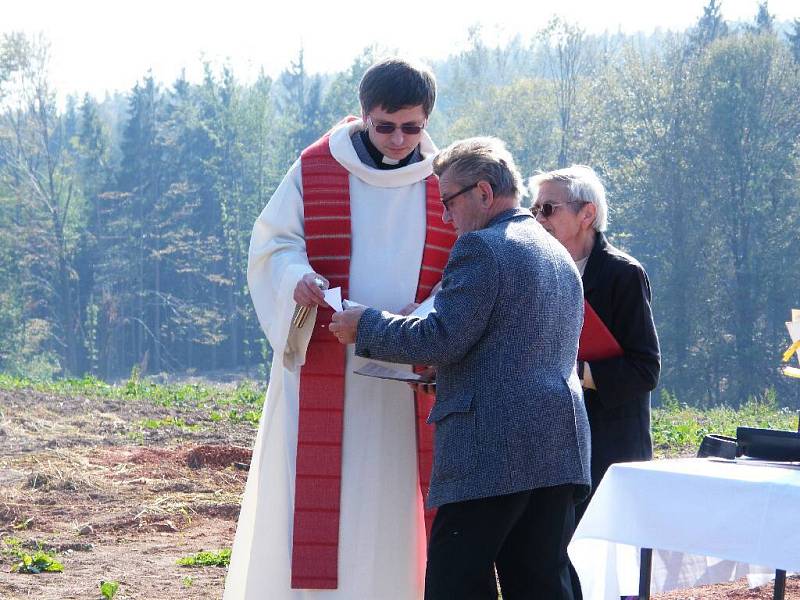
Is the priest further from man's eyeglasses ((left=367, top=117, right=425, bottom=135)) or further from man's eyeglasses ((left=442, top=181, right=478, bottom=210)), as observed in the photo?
man's eyeglasses ((left=442, top=181, right=478, bottom=210))

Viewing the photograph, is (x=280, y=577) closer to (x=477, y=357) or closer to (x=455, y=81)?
(x=477, y=357)

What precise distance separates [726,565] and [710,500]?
909 millimetres

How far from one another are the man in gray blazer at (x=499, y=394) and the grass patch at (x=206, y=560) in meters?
3.46

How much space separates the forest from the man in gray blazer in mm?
21623

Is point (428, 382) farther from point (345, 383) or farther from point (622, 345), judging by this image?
point (622, 345)

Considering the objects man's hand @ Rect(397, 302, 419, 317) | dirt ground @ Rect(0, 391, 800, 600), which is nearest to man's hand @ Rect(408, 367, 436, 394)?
man's hand @ Rect(397, 302, 419, 317)

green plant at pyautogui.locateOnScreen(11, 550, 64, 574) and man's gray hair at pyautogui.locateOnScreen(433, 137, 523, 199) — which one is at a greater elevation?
man's gray hair at pyautogui.locateOnScreen(433, 137, 523, 199)

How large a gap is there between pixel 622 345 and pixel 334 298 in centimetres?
103

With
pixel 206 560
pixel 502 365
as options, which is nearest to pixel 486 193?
pixel 502 365

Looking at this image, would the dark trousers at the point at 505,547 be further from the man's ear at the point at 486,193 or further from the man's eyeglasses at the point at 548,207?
the man's eyeglasses at the point at 548,207

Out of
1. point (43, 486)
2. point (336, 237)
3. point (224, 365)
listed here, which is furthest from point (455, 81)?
point (336, 237)

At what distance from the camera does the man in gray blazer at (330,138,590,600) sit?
119 inches

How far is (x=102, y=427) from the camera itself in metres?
14.0

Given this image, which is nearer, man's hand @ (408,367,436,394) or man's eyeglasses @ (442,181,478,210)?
man's eyeglasses @ (442,181,478,210)
